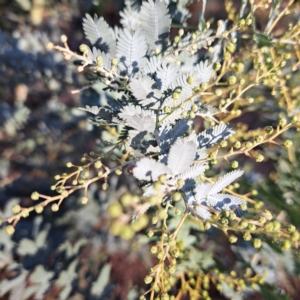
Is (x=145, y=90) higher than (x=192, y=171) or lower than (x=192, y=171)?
higher

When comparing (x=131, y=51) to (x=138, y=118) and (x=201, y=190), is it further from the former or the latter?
(x=201, y=190)

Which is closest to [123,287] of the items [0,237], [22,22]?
[0,237]

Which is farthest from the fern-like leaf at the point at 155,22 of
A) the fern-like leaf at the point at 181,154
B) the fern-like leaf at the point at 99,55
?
the fern-like leaf at the point at 181,154

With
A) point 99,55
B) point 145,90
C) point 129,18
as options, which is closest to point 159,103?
point 145,90

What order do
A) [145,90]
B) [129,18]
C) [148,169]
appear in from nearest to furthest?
Result: [148,169] → [145,90] → [129,18]

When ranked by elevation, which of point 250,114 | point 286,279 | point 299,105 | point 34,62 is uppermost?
point 34,62

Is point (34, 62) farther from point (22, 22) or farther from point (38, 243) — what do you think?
point (38, 243)

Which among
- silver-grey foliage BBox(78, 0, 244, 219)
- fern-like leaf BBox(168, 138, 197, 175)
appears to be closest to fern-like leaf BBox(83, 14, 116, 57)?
silver-grey foliage BBox(78, 0, 244, 219)

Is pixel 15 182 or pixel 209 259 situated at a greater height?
pixel 15 182
